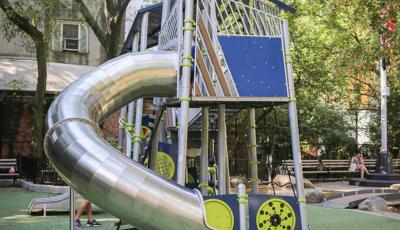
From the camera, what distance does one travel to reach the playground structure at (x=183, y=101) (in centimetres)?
449

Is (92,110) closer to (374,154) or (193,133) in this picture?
(193,133)

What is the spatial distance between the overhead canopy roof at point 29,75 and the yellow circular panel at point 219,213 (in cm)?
1718

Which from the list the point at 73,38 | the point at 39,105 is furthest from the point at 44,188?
the point at 73,38

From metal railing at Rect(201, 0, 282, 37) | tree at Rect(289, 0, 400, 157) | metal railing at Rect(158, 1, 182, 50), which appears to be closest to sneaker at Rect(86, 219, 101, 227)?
metal railing at Rect(158, 1, 182, 50)

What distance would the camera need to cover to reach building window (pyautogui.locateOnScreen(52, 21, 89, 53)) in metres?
27.2

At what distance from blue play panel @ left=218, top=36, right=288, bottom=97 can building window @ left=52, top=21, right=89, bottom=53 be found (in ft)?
71.1

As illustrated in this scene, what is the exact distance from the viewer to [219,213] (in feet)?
20.6

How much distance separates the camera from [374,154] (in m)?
27.7

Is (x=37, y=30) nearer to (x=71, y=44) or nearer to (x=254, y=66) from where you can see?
(x=71, y=44)

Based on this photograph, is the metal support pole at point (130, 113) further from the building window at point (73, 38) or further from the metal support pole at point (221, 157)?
the building window at point (73, 38)

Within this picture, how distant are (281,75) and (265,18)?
853 mm

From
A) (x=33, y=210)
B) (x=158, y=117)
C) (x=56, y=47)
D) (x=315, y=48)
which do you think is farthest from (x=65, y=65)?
(x=158, y=117)

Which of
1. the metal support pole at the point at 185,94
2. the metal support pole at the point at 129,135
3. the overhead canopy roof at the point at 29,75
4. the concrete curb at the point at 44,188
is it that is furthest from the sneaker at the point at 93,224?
the overhead canopy roof at the point at 29,75

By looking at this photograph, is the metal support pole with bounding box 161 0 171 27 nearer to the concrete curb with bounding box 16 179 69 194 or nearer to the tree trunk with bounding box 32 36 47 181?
the concrete curb with bounding box 16 179 69 194
